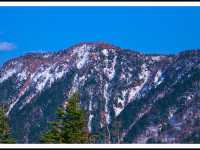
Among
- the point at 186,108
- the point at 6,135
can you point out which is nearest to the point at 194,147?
the point at 6,135

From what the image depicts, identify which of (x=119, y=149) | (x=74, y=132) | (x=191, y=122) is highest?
(x=191, y=122)

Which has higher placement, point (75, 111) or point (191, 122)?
point (191, 122)

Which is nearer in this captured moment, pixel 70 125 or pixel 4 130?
pixel 70 125

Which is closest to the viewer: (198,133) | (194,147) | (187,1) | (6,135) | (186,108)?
(194,147)

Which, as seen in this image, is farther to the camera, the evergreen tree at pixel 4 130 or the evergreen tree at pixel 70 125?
the evergreen tree at pixel 4 130

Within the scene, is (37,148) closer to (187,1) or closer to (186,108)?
(187,1)

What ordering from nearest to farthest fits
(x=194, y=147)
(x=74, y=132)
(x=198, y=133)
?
(x=194, y=147)
(x=74, y=132)
(x=198, y=133)

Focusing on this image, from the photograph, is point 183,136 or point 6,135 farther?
point 183,136

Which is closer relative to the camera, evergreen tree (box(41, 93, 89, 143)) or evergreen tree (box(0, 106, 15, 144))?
evergreen tree (box(41, 93, 89, 143))
